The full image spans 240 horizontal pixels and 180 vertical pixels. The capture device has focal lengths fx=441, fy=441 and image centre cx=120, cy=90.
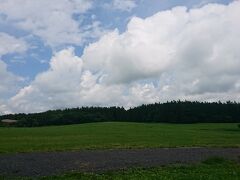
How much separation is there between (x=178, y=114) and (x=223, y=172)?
165 metres

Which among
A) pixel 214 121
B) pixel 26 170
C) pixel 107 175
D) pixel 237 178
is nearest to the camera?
pixel 237 178

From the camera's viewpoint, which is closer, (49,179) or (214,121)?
(49,179)

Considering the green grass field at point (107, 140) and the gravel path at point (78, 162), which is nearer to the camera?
the gravel path at point (78, 162)

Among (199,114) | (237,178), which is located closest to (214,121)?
(199,114)

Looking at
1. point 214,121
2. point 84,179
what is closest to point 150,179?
point 84,179

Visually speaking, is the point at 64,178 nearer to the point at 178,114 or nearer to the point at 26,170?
the point at 26,170

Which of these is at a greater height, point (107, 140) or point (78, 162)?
point (107, 140)

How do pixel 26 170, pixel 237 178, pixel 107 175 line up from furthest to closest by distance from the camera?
pixel 26 170
pixel 107 175
pixel 237 178

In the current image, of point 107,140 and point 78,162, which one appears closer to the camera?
point 78,162

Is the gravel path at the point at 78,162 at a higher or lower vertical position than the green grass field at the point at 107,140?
lower

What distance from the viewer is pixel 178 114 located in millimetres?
190750

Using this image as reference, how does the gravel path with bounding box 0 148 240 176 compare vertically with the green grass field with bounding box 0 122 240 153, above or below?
below

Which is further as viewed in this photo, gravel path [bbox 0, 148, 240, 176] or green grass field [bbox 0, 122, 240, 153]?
green grass field [bbox 0, 122, 240, 153]

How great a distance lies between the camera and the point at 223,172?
26891 mm
